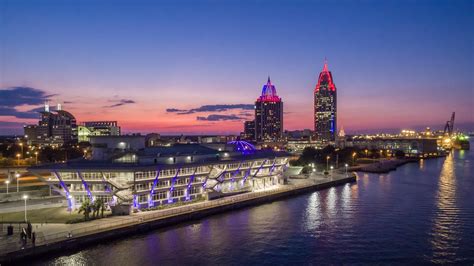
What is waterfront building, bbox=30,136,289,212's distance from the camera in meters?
36.7

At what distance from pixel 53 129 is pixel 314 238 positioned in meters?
165

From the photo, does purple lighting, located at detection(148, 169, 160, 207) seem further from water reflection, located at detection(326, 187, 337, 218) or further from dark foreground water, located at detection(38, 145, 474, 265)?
water reflection, located at detection(326, 187, 337, 218)

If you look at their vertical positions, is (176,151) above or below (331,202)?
above

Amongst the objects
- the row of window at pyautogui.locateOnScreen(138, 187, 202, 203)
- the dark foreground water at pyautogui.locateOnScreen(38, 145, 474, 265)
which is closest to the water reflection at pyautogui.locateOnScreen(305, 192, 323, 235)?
the dark foreground water at pyautogui.locateOnScreen(38, 145, 474, 265)

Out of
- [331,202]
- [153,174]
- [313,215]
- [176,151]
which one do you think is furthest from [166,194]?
[331,202]

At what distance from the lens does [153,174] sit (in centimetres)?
3888

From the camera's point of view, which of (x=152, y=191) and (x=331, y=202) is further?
(x=331, y=202)

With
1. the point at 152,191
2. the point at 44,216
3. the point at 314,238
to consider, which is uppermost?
the point at 152,191

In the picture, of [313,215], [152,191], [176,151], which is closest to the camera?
[152,191]

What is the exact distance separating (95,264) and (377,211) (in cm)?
2854

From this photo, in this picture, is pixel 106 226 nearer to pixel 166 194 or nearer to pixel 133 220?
pixel 133 220

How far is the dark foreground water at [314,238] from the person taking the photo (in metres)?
27.0

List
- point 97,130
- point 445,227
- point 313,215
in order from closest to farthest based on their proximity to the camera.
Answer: point 445,227 → point 313,215 → point 97,130

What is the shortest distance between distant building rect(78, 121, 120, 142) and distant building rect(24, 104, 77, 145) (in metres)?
4.05
